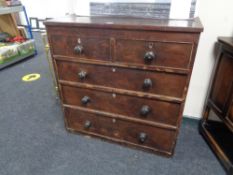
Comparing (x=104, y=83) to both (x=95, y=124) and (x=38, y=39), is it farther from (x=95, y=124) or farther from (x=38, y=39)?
(x=38, y=39)

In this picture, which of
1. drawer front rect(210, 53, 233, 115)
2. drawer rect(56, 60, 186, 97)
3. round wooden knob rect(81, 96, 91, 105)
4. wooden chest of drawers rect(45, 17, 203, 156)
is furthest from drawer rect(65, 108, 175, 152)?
drawer front rect(210, 53, 233, 115)

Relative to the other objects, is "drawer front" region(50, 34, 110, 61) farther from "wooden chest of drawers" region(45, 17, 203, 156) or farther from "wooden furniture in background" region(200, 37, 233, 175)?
"wooden furniture in background" region(200, 37, 233, 175)

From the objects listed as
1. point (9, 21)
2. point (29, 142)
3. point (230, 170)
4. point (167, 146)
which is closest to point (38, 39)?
point (9, 21)

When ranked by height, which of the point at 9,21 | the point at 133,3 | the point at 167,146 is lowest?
the point at 167,146

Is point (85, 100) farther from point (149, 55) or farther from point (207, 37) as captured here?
point (207, 37)

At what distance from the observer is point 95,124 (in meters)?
1.36

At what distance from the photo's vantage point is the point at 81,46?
1.08 meters

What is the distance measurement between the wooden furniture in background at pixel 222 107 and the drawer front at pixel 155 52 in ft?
1.16

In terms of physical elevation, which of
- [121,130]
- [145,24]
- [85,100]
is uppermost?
[145,24]

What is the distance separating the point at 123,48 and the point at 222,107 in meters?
0.75

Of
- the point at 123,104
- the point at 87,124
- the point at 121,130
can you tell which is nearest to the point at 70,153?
the point at 87,124

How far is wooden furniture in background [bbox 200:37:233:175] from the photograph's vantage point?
1.11 metres

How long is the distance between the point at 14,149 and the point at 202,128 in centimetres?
145

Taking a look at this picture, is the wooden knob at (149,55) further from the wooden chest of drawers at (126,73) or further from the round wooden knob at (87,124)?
the round wooden knob at (87,124)
